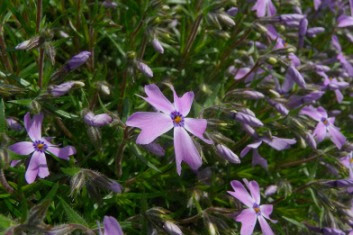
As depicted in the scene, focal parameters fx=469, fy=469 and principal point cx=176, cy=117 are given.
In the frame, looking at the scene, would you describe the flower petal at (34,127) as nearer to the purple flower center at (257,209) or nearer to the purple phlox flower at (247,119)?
the purple phlox flower at (247,119)

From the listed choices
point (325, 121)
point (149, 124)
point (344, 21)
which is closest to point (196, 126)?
point (149, 124)

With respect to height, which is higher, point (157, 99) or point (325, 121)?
point (157, 99)

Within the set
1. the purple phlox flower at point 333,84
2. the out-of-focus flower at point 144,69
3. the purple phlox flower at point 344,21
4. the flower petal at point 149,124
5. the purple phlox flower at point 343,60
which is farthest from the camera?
the purple phlox flower at point 343,60

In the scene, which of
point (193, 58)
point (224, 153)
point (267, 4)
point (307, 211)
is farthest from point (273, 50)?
point (307, 211)

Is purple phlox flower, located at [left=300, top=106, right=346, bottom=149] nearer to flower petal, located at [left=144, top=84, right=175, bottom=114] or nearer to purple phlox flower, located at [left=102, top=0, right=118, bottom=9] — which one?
flower petal, located at [left=144, top=84, right=175, bottom=114]

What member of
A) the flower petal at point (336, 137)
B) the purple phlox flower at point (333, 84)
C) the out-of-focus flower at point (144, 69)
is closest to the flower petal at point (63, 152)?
the out-of-focus flower at point (144, 69)

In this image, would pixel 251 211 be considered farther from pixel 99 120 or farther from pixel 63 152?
pixel 63 152
